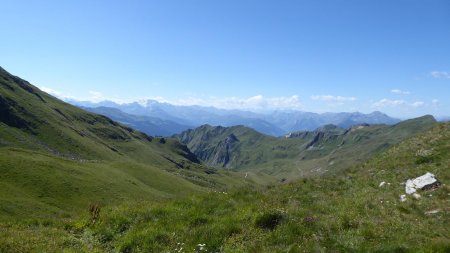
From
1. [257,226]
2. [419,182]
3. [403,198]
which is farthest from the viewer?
[419,182]

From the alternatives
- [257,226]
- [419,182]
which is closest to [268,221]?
[257,226]

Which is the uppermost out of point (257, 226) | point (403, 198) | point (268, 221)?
point (403, 198)

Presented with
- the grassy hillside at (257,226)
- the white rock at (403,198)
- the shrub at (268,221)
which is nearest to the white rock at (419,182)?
the grassy hillside at (257,226)

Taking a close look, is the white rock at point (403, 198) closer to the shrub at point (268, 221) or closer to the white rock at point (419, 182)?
the white rock at point (419, 182)

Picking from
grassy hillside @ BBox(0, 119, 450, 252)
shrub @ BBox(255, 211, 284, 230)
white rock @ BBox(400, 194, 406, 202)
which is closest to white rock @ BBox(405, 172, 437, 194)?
grassy hillside @ BBox(0, 119, 450, 252)

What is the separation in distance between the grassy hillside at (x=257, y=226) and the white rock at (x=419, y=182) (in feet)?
2.26

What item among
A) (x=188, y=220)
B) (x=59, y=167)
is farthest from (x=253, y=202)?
(x=59, y=167)

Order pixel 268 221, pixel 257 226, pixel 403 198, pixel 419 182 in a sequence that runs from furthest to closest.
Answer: pixel 419 182 < pixel 403 198 < pixel 268 221 < pixel 257 226

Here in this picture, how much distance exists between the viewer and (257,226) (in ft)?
44.1

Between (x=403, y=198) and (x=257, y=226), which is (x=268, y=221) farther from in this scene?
(x=403, y=198)

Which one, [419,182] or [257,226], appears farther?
[419,182]

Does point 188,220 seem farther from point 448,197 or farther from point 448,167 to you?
point 448,167

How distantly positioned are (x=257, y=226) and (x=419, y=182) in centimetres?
1163

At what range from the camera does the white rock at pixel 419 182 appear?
19734mm
